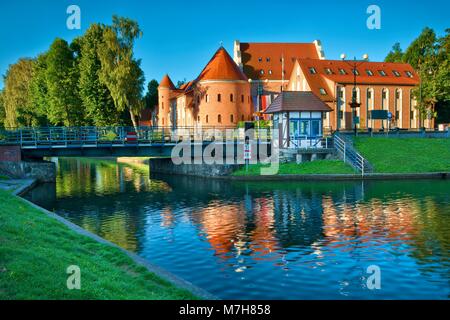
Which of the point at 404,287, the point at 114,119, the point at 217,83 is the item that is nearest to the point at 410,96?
the point at 217,83

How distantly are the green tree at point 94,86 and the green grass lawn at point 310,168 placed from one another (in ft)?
90.3

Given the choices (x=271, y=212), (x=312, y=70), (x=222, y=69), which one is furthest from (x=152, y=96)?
(x=271, y=212)

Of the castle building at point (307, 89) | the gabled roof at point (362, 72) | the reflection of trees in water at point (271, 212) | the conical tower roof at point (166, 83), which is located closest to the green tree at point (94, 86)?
the castle building at point (307, 89)

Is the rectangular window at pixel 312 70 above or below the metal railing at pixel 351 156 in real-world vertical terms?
above

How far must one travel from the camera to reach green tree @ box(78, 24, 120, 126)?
59.5 m

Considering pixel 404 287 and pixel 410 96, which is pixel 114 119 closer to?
pixel 410 96

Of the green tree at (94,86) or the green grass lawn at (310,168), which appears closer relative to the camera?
the green grass lawn at (310,168)

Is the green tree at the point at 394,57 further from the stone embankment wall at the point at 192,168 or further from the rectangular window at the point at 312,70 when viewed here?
the stone embankment wall at the point at 192,168

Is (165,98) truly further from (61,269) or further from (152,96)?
(61,269)

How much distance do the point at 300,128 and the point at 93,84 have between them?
30.8 m

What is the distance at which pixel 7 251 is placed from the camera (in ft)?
34.3

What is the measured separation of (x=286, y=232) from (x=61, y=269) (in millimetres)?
10869

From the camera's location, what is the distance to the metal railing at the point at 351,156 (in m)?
38.0

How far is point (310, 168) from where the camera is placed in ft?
128
